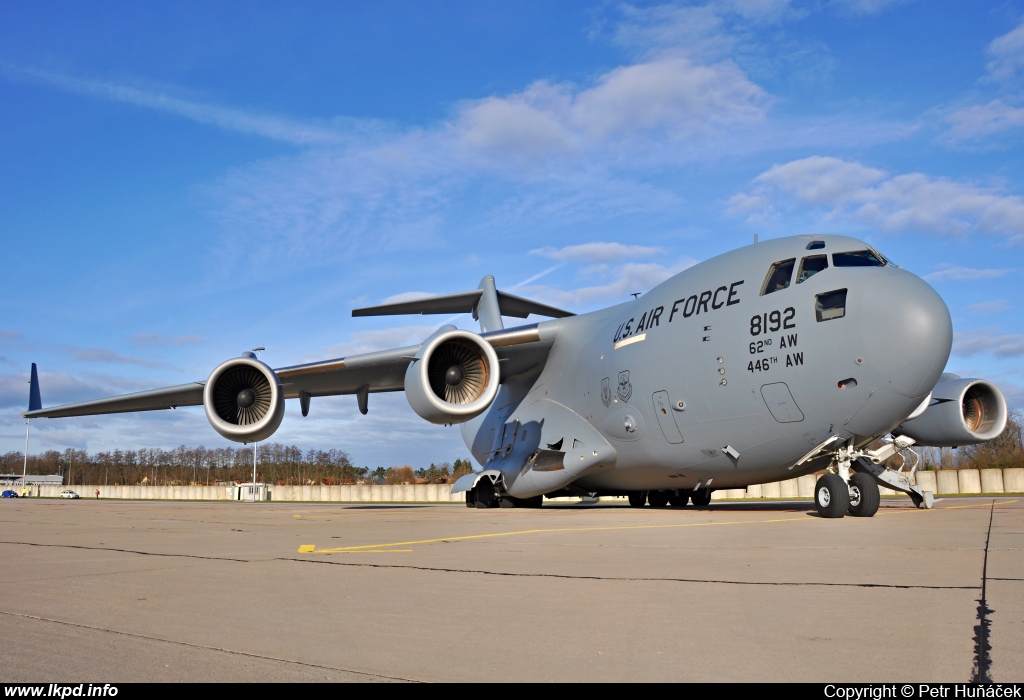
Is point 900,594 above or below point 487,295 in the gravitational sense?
below

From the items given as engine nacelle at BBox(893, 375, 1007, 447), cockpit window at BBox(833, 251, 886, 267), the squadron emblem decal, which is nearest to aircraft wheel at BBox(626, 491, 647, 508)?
the squadron emblem decal

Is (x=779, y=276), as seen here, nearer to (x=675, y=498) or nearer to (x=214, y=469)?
(x=675, y=498)

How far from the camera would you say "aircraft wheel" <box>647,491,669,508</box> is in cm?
1717

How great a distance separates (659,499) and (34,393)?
56.8 feet

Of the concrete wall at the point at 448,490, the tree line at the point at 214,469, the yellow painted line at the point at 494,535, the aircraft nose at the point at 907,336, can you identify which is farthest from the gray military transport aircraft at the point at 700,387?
the tree line at the point at 214,469

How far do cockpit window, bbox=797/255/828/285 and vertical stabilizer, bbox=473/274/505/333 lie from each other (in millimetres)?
10080

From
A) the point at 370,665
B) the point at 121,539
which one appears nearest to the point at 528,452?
the point at 121,539

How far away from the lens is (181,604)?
3889 millimetres

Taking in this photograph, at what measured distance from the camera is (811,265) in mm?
11117

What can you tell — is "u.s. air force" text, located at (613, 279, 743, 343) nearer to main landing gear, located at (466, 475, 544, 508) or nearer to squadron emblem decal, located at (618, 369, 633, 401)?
squadron emblem decal, located at (618, 369, 633, 401)

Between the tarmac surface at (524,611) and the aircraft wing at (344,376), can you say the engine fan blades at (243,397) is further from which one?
the tarmac surface at (524,611)

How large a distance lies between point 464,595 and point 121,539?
5582 mm

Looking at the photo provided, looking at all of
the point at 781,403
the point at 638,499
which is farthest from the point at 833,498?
the point at 638,499
